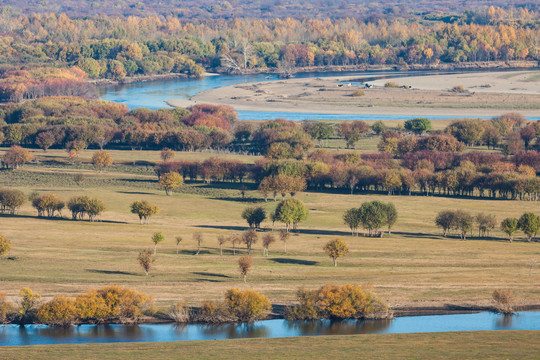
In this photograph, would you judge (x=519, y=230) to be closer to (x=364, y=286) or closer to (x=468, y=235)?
(x=468, y=235)

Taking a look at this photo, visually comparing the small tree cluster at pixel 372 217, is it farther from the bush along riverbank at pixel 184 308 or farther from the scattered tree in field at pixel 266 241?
the bush along riverbank at pixel 184 308

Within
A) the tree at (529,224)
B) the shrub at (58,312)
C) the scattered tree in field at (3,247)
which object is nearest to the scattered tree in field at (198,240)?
the scattered tree in field at (3,247)

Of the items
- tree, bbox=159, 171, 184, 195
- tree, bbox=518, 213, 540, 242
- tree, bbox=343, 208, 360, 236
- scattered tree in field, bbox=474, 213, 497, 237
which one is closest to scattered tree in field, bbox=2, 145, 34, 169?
tree, bbox=159, 171, 184, 195

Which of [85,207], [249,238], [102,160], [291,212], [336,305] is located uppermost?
[102,160]

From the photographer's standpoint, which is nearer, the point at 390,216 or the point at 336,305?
the point at 336,305

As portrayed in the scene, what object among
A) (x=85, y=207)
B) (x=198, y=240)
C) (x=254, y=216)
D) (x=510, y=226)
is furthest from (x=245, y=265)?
(x=85, y=207)

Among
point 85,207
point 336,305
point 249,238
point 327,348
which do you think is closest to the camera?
point 327,348

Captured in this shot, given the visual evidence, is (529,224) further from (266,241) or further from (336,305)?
(336,305)

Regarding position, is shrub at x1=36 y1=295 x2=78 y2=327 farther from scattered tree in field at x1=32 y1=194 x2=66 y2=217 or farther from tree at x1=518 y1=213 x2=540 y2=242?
tree at x1=518 y1=213 x2=540 y2=242
